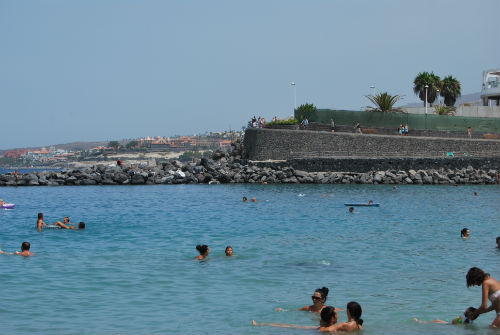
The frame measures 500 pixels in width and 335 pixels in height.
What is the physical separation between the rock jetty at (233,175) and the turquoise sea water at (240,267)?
39.4 feet

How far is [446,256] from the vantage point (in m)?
18.1

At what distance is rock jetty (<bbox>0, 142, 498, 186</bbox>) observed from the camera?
1783 inches

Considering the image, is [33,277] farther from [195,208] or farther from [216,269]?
[195,208]

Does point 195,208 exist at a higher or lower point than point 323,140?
lower

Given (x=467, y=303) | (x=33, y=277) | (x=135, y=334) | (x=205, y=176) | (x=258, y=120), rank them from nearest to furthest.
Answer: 1. (x=135, y=334)
2. (x=467, y=303)
3. (x=33, y=277)
4. (x=205, y=176)
5. (x=258, y=120)

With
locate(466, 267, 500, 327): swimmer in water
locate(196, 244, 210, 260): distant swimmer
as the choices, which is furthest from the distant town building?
locate(466, 267, 500, 327): swimmer in water

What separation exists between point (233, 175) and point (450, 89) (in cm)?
3117

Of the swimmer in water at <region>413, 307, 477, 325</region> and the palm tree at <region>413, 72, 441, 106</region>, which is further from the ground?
the palm tree at <region>413, 72, 441, 106</region>

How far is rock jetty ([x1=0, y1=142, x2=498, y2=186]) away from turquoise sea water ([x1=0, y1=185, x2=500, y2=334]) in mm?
12012

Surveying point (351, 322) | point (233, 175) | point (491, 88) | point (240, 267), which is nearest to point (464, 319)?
point (351, 322)

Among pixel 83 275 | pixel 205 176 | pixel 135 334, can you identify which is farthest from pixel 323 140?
pixel 135 334

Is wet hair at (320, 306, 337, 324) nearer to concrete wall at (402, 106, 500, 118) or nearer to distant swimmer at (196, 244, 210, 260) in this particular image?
distant swimmer at (196, 244, 210, 260)

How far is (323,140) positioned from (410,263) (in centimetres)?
3329

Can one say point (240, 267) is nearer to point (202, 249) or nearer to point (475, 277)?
point (202, 249)
